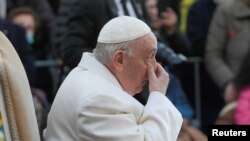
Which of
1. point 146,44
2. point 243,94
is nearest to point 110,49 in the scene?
point 146,44

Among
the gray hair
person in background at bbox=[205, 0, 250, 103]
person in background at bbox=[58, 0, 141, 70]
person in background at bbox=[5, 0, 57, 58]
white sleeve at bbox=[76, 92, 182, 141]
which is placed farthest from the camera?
person in background at bbox=[5, 0, 57, 58]

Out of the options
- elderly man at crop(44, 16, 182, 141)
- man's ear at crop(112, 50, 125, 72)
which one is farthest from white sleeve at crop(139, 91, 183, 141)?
man's ear at crop(112, 50, 125, 72)

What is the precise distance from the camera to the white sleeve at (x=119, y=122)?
14.6 ft

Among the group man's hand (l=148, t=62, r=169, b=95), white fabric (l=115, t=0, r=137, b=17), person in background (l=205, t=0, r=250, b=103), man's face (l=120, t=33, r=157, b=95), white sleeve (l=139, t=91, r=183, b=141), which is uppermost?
man's face (l=120, t=33, r=157, b=95)

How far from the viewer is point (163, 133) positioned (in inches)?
180

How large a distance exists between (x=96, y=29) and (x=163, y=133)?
261 cm

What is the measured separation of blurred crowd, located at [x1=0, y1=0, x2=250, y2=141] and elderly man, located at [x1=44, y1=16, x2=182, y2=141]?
90.6 inches

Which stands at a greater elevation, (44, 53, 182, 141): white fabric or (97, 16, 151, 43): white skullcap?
(97, 16, 151, 43): white skullcap

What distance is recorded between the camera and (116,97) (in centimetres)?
457

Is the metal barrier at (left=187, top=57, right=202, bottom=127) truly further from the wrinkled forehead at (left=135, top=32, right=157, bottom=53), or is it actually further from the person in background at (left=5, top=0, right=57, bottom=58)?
the wrinkled forehead at (left=135, top=32, right=157, bottom=53)

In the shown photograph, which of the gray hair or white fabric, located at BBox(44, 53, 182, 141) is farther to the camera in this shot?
the gray hair

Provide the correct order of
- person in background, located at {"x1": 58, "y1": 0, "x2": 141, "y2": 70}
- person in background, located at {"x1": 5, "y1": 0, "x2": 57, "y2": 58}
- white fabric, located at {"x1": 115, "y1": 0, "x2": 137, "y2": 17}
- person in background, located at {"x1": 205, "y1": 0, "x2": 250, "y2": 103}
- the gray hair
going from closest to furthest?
the gray hair → person in background, located at {"x1": 58, "y1": 0, "x2": 141, "y2": 70} → white fabric, located at {"x1": 115, "y1": 0, "x2": 137, "y2": 17} → person in background, located at {"x1": 205, "y1": 0, "x2": 250, "y2": 103} → person in background, located at {"x1": 5, "y1": 0, "x2": 57, "y2": 58}

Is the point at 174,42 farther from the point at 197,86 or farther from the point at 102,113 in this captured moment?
the point at 102,113

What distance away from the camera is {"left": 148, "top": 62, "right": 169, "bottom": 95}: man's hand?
4.78 metres
